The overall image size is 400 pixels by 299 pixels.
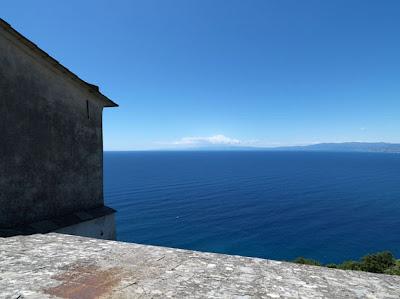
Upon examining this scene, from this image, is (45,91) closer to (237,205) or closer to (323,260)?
(323,260)

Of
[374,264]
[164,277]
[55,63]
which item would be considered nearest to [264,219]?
[374,264]

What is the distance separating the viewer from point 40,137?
366 inches

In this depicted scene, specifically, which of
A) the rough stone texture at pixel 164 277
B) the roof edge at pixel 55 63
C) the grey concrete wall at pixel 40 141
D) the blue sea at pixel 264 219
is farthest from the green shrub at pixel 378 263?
the rough stone texture at pixel 164 277

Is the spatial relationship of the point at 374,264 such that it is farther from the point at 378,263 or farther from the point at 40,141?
the point at 40,141

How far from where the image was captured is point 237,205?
241 ft

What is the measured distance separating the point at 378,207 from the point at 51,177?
80240mm

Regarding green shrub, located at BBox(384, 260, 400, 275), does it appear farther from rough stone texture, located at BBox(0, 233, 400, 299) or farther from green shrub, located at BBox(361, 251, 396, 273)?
rough stone texture, located at BBox(0, 233, 400, 299)

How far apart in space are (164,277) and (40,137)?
6.88m

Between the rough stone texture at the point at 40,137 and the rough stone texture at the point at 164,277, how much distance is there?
288cm

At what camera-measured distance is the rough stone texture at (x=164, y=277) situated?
162 inches

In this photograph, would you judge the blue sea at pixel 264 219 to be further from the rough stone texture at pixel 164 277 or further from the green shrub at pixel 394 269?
the rough stone texture at pixel 164 277

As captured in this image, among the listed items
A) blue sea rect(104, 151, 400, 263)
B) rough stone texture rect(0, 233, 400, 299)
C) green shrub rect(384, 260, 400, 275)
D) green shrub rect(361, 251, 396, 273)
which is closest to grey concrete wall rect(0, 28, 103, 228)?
rough stone texture rect(0, 233, 400, 299)

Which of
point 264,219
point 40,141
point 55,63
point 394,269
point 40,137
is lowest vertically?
point 264,219

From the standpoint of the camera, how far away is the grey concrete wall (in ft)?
26.8
